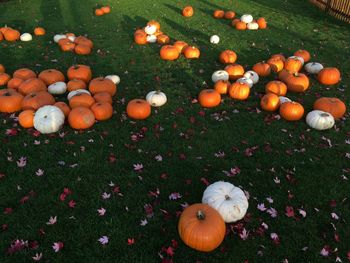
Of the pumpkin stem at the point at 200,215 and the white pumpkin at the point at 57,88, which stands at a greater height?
the pumpkin stem at the point at 200,215

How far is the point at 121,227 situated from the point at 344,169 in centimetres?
431

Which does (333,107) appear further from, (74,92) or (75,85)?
(75,85)

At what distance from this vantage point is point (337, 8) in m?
14.7

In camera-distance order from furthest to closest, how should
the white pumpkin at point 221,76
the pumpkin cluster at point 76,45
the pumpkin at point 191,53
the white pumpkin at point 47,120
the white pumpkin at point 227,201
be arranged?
the pumpkin cluster at point 76,45
the pumpkin at point 191,53
the white pumpkin at point 221,76
the white pumpkin at point 47,120
the white pumpkin at point 227,201

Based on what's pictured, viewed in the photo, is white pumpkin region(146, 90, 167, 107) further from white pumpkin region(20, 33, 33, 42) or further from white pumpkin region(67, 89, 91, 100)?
white pumpkin region(20, 33, 33, 42)

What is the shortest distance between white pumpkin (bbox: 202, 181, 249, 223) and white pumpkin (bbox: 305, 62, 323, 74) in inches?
240

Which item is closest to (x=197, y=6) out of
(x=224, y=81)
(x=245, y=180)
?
(x=224, y=81)

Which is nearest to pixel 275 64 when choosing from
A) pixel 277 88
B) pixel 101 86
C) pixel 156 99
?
pixel 277 88

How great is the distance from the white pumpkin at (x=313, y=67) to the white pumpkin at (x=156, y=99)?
15.3 feet

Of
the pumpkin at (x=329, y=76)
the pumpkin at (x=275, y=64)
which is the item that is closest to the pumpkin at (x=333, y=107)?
the pumpkin at (x=329, y=76)

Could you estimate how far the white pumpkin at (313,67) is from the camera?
377 inches

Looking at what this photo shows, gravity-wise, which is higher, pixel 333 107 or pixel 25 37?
pixel 333 107

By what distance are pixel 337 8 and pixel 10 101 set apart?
46.6 ft

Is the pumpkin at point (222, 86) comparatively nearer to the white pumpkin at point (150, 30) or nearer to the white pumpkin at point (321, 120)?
the white pumpkin at point (321, 120)
